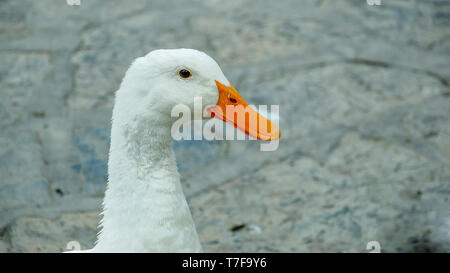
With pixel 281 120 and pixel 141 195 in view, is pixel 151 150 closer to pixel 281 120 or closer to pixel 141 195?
pixel 141 195

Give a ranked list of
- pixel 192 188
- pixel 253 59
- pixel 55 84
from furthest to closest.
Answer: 1. pixel 253 59
2. pixel 55 84
3. pixel 192 188

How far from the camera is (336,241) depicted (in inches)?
98.2

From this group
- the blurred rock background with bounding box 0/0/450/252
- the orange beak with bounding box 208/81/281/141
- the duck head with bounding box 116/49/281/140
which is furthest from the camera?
the blurred rock background with bounding box 0/0/450/252

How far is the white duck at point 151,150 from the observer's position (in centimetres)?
162

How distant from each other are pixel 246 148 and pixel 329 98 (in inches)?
27.7

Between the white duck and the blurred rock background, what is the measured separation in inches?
33.3

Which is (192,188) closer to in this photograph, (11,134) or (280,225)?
(280,225)

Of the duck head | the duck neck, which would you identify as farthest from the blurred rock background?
the duck head

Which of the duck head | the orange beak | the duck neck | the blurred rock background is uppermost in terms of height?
the duck head

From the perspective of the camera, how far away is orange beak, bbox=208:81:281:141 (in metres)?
1.75

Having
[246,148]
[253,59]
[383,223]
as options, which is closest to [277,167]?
[246,148]

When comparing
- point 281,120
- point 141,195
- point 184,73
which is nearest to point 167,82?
point 184,73

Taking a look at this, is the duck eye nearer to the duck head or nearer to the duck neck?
the duck head

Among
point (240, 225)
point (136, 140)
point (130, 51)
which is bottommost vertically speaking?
point (240, 225)
